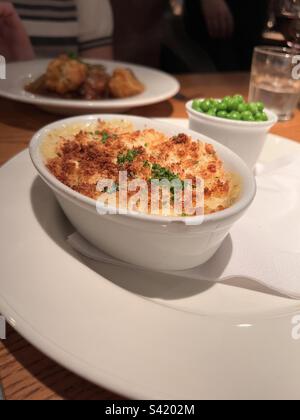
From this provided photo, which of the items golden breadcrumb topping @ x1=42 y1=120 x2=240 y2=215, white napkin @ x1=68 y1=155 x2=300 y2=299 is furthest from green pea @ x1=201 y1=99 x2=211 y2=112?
white napkin @ x1=68 y1=155 x2=300 y2=299

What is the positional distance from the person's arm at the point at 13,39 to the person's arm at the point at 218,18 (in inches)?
92.2

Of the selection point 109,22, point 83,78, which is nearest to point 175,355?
point 83,78

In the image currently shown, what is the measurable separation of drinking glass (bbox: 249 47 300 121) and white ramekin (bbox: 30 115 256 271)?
3.76 feet

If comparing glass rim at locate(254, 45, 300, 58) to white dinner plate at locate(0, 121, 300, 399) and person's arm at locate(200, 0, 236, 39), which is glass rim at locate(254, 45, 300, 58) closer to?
white dinner plate at locate(0, 121, 300, 399)

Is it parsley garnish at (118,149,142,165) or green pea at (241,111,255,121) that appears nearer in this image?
parsley garnish at (118,149,142,165)

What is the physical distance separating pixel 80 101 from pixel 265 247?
1068 millimetres

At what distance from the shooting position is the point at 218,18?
4164 mm

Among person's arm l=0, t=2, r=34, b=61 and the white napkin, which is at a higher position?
person's arm l=0, t=2, r=34, b=61

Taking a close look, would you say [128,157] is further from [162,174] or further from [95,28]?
[95,28]

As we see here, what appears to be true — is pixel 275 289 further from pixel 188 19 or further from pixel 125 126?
pixel 188 19

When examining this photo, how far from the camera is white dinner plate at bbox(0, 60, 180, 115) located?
165 cm

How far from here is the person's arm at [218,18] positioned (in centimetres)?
411

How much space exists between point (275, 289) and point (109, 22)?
329 cm

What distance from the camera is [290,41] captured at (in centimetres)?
214
